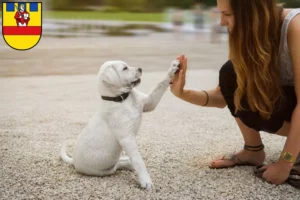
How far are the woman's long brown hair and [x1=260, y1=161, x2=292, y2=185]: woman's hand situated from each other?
139 mm

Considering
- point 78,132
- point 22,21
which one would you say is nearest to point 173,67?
point 22,21

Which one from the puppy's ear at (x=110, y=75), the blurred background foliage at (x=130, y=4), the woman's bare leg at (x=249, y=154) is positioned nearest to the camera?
the puppy's ear at (x=110, y=75)

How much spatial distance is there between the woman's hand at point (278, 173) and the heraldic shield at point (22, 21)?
0.86 metres

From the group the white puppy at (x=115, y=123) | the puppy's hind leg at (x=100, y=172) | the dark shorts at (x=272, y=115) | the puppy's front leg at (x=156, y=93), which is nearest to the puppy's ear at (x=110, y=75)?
the white puppy at (x=115, y=123)

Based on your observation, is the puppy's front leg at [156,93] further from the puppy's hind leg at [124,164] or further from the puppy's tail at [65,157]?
the puppy's tail at [65,157]

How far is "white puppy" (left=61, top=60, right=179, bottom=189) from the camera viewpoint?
1210 millimetres

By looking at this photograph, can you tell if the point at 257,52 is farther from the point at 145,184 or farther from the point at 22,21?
the point at 22,21

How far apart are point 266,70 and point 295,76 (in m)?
0.08

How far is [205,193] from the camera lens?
1208 millimetres


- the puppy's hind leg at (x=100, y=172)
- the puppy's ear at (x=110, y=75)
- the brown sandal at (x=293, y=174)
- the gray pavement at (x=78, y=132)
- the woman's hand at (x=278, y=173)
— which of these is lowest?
the gray pavement at (x=78, y=132)

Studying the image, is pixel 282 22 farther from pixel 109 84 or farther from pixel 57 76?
pixel 57 76

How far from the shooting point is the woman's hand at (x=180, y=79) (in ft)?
4.33

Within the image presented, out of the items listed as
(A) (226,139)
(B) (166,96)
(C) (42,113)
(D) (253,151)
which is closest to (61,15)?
(C) (42,113)

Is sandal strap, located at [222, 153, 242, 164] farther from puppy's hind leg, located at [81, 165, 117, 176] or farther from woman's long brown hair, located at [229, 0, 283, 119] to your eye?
puppy's hind leg, located at [81, 165, 117, 176]
